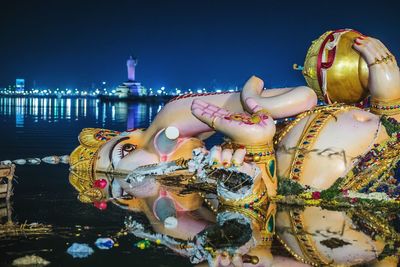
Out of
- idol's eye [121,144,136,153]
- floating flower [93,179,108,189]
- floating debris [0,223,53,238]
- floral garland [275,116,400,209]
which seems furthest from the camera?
idol's eye [121,144,136,153]

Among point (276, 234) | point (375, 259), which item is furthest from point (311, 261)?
point (276, 234)

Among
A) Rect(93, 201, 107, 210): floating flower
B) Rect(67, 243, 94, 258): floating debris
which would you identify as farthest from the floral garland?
Rect(67, 243, 94, 258): floating debris

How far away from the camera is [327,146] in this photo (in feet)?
20.8

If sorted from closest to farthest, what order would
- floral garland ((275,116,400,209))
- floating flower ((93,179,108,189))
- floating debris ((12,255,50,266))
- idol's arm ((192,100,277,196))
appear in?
floating debris ((12,255,50,266))
idol's arm ((192,100,277,196))
floral garland ((275,116,400,209))
floating flower ((93,179,108,189))

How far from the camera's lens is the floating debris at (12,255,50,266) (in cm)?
391

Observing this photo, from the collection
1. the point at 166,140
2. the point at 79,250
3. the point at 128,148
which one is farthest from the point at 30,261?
the point at 128,148

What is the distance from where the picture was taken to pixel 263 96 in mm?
6848

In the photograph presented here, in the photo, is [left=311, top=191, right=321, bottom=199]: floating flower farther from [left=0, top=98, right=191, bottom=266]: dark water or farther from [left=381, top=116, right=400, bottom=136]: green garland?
[left=0, top=98, right=191, bottom=266]: dark water

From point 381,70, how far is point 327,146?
0.97 meters

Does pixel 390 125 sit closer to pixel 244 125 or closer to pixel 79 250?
pixel 244 125

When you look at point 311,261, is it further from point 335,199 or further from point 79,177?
point 79,177

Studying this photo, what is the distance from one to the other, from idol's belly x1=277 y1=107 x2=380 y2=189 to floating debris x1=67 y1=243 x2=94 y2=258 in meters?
2.75

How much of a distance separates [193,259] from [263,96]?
3101 millimetres

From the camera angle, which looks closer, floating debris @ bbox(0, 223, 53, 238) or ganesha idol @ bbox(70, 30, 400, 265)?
floating debris @ bbox(0, 223, 53, 238)
